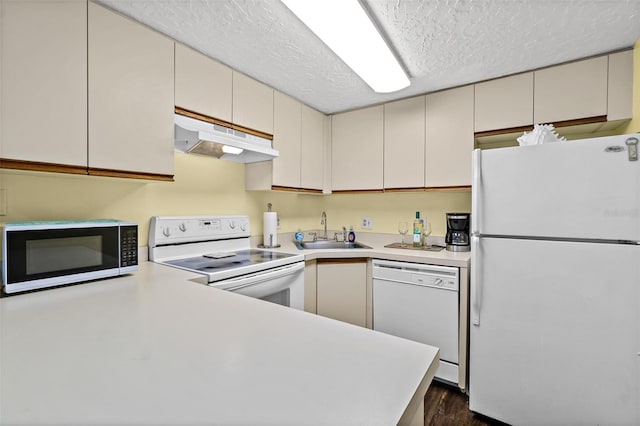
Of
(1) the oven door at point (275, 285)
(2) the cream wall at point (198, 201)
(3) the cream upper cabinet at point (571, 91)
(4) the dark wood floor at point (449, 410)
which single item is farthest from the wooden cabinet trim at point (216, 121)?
(4) the dark wood floor at point (449, 410)

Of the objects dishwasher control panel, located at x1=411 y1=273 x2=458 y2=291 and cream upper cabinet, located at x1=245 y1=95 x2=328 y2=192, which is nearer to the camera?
dishwasher control panel, located at x1=411 y1=273 x2=458 y2=291

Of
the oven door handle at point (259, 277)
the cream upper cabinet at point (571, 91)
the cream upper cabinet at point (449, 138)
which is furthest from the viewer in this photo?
the cream upper cabinet at point (449, 138)

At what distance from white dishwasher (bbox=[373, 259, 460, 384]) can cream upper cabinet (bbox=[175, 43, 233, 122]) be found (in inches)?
60.4

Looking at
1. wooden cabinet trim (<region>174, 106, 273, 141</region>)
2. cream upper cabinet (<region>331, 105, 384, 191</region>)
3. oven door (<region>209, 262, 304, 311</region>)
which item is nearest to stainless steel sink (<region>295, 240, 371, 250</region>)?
cream upper cabinet (<region>331, 105, 384, 191</region>)

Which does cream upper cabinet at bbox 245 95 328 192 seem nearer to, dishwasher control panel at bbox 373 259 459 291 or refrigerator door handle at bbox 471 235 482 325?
dishwasher control panel at bbox 373 259 459 291

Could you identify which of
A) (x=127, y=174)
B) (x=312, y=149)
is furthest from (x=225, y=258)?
(x=312, y=149)

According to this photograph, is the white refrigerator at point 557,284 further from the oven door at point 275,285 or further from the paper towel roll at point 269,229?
the paper towel roll at point 269,229

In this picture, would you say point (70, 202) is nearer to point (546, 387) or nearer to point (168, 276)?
point (168, 276)

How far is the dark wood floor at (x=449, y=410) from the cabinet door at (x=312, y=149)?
5.88 ft

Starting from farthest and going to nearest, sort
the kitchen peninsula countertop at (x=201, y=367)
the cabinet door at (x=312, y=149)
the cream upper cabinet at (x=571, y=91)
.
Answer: the cabinet door at (x=312, y=149) < the cream upper cabinet at (x=571, y=91) < the kitchen peninsula countertop at (x=201, y=367)

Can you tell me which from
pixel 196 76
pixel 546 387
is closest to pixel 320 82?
pixel 196 76

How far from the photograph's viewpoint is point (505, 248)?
1535 millimetres

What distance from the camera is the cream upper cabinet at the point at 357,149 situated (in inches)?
99.5

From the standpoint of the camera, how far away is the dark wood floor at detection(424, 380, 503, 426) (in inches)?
63.4
